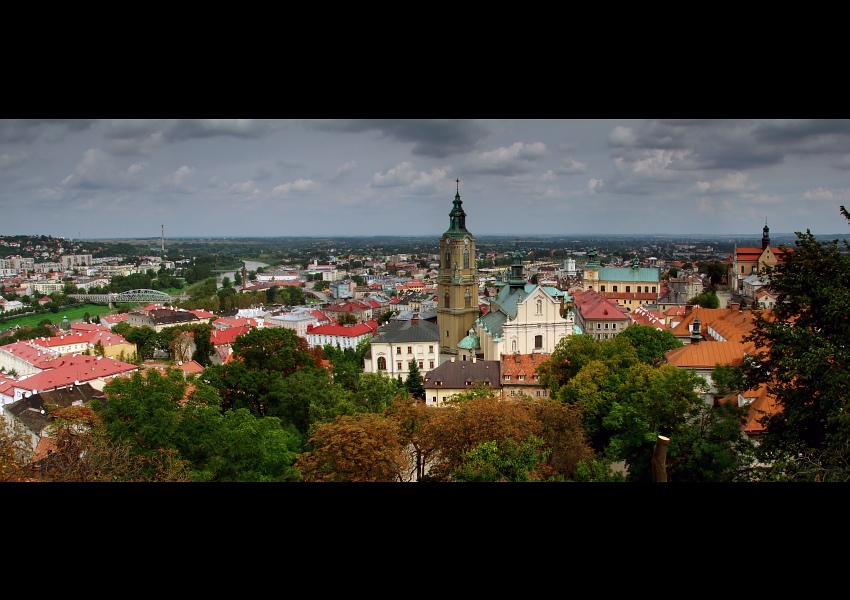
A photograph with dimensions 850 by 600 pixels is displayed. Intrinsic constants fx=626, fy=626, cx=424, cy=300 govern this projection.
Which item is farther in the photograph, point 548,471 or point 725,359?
point 725,359

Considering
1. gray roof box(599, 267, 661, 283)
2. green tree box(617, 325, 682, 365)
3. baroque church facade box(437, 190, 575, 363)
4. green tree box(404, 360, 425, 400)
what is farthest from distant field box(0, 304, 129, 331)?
gray roof box(599, 267, 661, 283)

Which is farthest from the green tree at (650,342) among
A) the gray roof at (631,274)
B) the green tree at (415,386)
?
the gray roof at (631,274)

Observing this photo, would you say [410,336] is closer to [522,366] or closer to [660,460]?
[522,366]

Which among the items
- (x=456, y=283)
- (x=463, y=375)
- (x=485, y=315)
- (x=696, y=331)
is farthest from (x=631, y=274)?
(x=463, y=375)

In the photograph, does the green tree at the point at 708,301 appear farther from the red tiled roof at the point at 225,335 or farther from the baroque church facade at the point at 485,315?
the red tiled roof at the point at 225,335
